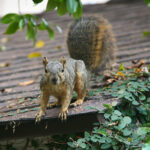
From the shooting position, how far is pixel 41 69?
3578 millimetres

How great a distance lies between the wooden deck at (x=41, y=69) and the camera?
6.97ft

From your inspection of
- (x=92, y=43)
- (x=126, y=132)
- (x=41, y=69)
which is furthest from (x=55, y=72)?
(x=41, y=69)

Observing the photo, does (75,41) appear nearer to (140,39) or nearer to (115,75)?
(115,75)

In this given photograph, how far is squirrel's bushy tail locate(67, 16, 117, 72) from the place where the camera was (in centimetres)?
306

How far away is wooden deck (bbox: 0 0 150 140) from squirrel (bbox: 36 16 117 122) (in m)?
0.10

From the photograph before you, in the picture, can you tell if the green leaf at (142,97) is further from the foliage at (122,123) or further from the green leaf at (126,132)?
the green leaf at (126,132)

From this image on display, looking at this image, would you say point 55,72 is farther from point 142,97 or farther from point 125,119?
point 142,97

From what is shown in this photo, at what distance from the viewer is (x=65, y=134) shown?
93.1 inches

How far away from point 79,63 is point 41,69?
1.20m

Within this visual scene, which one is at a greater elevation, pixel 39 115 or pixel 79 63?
pixel 79 63

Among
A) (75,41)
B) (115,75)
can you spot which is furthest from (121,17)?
(115,75)

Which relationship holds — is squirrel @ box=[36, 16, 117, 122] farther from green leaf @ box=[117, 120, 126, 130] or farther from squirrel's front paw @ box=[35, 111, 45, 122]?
green leaf @ box=[117, 120, 126, 130]

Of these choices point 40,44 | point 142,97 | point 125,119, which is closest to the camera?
point 125,119

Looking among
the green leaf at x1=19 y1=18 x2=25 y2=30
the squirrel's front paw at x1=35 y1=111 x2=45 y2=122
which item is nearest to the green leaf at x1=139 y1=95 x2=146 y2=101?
the squirrel's front paw at x1=35 y1=111 x2=45 y2=122
